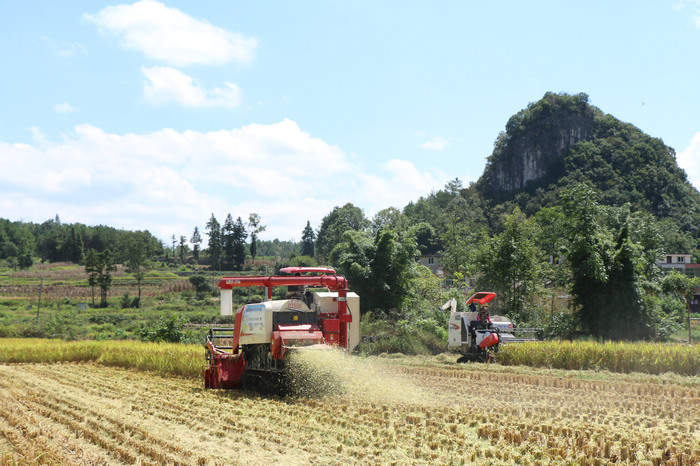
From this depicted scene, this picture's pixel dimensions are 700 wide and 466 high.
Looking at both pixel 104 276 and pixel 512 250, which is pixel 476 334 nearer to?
pixel 512 250

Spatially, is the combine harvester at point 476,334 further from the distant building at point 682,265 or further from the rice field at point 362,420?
the distant building at point 682,265

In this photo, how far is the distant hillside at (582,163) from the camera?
9288cm

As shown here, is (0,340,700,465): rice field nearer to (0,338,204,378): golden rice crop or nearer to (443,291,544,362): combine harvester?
(0,338,204,378): golden rice crop

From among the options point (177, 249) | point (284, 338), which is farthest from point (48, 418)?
point (177, 249)

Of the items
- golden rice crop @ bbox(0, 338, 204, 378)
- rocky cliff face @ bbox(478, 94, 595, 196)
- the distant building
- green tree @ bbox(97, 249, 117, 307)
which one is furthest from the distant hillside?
golden rice crop @ bbox(0, 338, 204, 378)

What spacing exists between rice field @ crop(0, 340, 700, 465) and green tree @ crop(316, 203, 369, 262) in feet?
226

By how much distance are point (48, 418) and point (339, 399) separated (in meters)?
5.33

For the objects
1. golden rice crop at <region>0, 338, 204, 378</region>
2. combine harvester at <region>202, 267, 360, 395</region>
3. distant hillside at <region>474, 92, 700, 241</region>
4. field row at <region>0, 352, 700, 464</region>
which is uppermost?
distant hillside at <region>474, 92, 700, 241</region>

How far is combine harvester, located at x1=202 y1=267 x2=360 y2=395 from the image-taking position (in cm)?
1237

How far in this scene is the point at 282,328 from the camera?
12.6m

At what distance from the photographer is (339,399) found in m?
11.7

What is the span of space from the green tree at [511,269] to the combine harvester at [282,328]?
19134 millimetres

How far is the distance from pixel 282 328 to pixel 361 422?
3.48 metres

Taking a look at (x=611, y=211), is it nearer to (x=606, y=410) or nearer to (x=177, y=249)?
(x=606, y=410)
